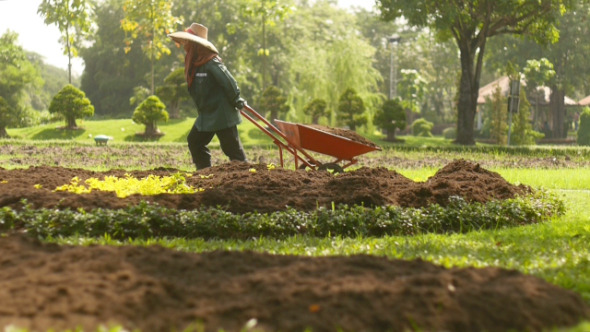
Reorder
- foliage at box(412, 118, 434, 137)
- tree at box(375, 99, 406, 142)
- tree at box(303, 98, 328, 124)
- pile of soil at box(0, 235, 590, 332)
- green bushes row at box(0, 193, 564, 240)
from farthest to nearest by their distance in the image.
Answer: foliage at box(412, 118, 434, 137)
tree at box(303, 98, 328, 124)
tree at box(375, 99, 406, 142)
green bushes row at box(0, 193, 564, 240)
pile of soil at box(0, 235, 590, 332)

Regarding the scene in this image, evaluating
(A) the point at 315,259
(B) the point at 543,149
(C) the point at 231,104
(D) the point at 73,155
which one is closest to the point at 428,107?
(B) the point at 543,149

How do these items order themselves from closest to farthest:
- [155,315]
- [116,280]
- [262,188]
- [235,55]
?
[155,315] < [116,280] < [262,188] < [235,55]

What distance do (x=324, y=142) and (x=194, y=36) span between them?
2.48 meters

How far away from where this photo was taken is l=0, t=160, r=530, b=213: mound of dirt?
717cm

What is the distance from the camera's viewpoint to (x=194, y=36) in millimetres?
10148

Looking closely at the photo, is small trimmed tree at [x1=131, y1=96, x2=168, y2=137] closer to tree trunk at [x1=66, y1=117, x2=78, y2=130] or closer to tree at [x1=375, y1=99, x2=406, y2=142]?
tree trunk at [x1=66, y1=117, x2=78, y2=130]

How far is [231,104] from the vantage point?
10.3 meters

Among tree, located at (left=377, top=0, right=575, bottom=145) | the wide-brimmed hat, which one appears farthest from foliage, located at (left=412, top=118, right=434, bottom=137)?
the wide-brimmed hat

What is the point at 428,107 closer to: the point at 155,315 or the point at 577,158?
the point at 577,158

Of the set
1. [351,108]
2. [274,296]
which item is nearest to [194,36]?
[274,296]

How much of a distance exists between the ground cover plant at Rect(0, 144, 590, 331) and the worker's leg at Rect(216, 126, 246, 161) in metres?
2.69

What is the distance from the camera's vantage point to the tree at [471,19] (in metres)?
24.2

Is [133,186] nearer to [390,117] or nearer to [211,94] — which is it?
[211,94]

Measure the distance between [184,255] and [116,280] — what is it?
81 centimetres
